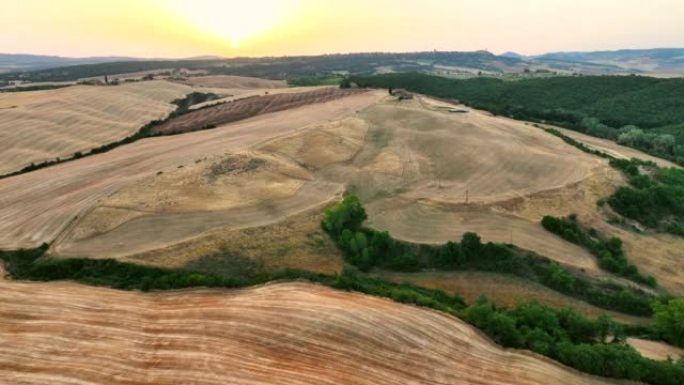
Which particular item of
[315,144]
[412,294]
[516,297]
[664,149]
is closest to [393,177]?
[315,144]

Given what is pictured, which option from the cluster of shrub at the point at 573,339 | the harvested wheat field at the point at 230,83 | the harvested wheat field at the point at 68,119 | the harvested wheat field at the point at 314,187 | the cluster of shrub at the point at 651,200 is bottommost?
the cluster of shrub at the point at 573,339

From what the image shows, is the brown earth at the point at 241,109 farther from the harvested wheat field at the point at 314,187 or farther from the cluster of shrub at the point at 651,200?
the cluster of shrub at the point at 651,200

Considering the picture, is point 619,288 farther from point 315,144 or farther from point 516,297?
point 315,144

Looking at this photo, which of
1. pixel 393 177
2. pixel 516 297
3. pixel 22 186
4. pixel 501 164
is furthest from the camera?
pixel 501 164

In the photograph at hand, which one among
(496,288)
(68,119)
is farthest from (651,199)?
(68,119)

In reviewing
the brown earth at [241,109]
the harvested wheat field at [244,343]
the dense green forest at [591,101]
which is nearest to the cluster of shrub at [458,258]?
the harvested wheat field at [244,343]

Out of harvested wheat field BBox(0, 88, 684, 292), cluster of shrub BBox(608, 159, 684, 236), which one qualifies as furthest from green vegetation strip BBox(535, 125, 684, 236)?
harvested wheat field BBox(0, 88, 684, 292)
